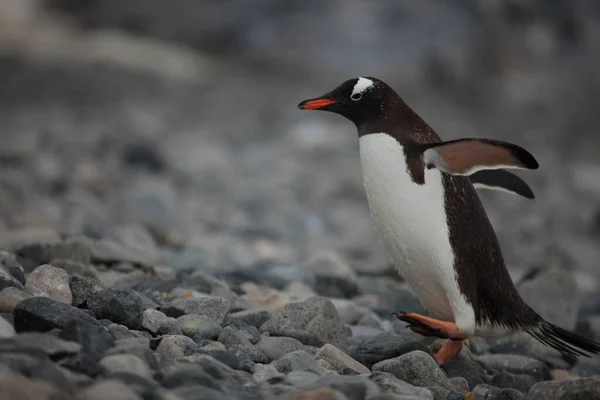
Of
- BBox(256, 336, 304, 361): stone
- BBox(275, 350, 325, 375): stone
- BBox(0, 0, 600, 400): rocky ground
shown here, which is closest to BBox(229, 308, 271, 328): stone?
BBox(0, 0, 600, 400): rocky ground

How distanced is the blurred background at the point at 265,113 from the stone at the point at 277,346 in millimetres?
1804

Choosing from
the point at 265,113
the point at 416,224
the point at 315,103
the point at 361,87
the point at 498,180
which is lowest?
the point at 416,224

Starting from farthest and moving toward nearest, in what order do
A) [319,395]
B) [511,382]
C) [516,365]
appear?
[516,365] → [511,382] → [319,395]

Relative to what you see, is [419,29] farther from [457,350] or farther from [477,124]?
[457,350]

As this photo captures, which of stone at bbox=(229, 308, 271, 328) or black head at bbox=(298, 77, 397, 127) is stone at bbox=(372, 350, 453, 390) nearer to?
stone at bbox=(229, 308, 271, 328)

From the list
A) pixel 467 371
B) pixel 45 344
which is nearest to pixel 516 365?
pixel 467 371

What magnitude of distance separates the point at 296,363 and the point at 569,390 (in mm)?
979

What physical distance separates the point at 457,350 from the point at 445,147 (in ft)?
2.93

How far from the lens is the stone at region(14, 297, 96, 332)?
297 centimetres

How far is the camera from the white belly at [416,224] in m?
3.64

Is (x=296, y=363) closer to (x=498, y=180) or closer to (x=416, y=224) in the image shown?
(x=416, y=224)

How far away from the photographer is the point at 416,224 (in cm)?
365

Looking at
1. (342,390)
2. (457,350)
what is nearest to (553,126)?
(457,350)

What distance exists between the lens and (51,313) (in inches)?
118
